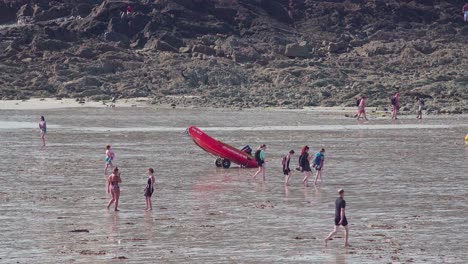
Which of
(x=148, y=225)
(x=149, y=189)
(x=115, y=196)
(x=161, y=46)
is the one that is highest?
(x=161, y=46)

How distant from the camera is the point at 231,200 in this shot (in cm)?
2753

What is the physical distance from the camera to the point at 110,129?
4931 centimetres

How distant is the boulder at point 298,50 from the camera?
81.7 meters

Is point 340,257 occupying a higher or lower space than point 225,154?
lower

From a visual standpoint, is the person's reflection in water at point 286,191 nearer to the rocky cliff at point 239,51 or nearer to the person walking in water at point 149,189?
the person walking in water at point 149,189

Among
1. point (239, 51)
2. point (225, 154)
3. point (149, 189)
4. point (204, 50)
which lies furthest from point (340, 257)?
point (204, 50)

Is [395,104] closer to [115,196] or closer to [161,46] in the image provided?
[115,196]

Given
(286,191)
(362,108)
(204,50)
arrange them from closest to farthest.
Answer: (286,191) → (362,108) → (204,50)

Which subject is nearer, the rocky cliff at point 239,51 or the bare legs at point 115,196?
the bare legs at point 115,196

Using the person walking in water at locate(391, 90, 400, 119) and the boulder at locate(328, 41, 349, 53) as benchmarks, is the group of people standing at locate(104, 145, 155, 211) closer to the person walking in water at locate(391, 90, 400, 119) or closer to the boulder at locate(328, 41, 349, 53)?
the person walking in water at locate(391, 90, 400, 119)

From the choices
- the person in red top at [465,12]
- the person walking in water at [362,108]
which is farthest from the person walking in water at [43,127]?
the person in red top at [465,12]

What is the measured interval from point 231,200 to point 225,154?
6.79 meters

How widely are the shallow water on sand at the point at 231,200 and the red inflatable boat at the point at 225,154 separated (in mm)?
397

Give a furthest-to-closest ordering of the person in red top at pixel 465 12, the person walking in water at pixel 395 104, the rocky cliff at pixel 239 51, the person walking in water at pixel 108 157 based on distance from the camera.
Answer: the person in red top at pixel 465 12
the rocky cliff at pixel 239 51
the person walking in water at pixel 395 104
the person walking in water at pixel 108 157
